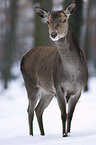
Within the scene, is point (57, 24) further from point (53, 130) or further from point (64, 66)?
point (53, 130)

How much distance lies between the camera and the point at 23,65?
743 cm

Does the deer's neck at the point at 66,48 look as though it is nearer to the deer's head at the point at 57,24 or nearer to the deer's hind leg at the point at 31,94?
the deer's head at the point at 57,24

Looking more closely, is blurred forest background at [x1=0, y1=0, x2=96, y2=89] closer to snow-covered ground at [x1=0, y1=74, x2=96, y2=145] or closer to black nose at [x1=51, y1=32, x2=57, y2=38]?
snow-covered ground at [x1=0, y1=74, x2=96, y2=145]

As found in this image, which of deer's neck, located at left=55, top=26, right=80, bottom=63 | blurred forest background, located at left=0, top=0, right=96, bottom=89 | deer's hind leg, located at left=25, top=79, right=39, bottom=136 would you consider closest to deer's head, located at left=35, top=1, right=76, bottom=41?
deer's neck, located at left=55, top=26, right=80, bottom=63

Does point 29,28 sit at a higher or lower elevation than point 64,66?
lower

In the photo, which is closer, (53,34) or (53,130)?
(53,34)

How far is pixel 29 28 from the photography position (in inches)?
1334

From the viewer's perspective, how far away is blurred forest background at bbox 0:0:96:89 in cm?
1185

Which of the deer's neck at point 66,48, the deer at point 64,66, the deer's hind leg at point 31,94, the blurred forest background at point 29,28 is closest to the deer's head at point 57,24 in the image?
the deer at point 64,66

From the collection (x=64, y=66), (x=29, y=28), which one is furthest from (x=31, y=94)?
(x=29, y=28)

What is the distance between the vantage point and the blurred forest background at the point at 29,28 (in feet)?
38.9

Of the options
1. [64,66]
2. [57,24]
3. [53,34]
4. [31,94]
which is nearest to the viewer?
[53,34]

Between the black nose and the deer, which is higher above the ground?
the black nose

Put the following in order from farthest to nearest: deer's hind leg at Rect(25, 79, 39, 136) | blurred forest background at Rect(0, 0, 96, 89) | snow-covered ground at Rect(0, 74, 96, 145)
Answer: blurred forest background at Rect(0, 0, 96, 89)
deer's hind leg at Rect(25, 79, 39, 136)
snow-covered ground at Rect(0, 74, 96, 145)
